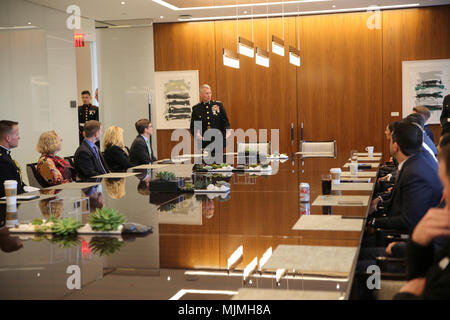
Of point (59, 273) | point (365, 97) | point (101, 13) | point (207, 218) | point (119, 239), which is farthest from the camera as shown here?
point (365, 97)

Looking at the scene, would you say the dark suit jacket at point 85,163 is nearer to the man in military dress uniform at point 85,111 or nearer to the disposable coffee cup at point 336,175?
the disposable coffee cup at point 336,175

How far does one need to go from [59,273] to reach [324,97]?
32.1 ft

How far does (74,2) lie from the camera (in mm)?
9492

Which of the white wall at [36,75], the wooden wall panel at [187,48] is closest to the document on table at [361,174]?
the white wall at [36,75]

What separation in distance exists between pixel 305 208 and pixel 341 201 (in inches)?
12.3

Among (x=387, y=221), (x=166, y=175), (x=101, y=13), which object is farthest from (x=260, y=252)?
(x=101, y=13)

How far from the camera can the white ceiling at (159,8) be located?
31.7 ft

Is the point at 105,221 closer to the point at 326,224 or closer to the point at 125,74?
the point at 326,224

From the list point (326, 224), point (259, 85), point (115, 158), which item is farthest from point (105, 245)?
point (259, 85)

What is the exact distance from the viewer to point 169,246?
2783mm

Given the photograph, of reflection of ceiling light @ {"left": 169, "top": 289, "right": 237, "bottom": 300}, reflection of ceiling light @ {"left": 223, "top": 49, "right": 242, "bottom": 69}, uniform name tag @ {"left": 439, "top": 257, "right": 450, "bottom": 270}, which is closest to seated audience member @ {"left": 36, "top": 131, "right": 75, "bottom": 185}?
reflection of ceiling light @ {"left": 223, "top": 49, "right": 242, "bottom": 69}

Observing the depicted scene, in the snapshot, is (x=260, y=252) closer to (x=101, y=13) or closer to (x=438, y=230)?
(x=438, y=230)

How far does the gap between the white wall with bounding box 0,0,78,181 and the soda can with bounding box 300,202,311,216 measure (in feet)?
20.6

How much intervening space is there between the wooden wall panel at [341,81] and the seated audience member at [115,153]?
5.36 metres
